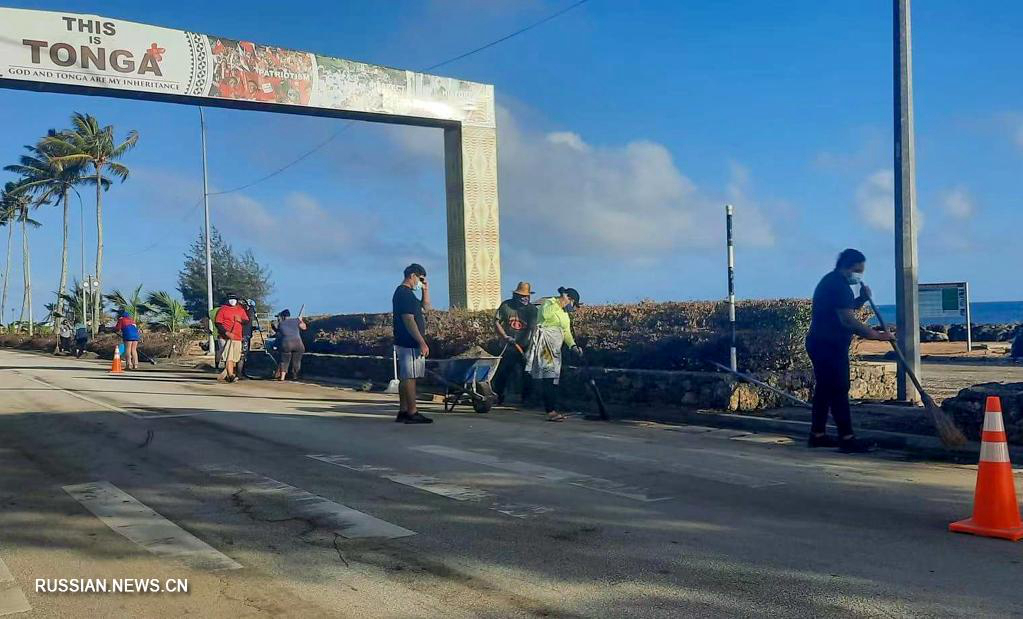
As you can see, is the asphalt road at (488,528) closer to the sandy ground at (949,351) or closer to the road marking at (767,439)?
the road marking at (767,439)

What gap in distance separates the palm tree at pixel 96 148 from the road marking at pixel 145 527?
1812 inches

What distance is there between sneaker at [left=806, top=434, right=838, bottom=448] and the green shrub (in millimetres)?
3125

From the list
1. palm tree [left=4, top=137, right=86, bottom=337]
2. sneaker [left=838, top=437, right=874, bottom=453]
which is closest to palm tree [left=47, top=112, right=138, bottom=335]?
palm tree [left=4, top=137, right=86, bottom=337]

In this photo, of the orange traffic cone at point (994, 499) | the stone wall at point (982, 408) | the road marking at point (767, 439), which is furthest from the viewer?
the road marking at point (767, 439)

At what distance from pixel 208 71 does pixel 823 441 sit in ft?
52.0

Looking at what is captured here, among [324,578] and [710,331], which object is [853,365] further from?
[324,578]

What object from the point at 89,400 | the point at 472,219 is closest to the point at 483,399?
the point at 89,400

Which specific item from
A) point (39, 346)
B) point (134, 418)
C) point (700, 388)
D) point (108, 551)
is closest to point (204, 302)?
point (39, 346)

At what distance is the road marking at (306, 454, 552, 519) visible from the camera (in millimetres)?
6113

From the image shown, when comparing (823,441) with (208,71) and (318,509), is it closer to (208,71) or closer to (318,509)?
(318,509)

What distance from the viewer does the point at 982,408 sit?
8.77 meters

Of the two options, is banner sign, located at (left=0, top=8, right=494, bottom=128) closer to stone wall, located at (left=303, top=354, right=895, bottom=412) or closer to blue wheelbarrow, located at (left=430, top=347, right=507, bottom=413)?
blue wheelbarrow, located at (left=430, top=347, right=507, bottom=413)

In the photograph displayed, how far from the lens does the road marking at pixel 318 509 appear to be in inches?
219

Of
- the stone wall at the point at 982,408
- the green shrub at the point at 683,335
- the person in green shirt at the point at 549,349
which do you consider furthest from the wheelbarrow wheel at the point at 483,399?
the stone wall at the point at 982,408
